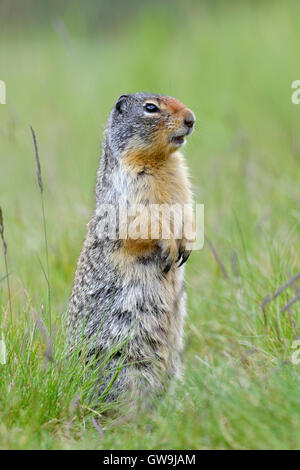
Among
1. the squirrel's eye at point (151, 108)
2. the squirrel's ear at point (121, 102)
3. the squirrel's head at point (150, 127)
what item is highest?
the squirrel's ear at point (121, 102)

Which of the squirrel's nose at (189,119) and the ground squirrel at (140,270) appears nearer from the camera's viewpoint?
the ground squirrel at (140,270)

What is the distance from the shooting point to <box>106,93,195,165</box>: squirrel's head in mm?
4176

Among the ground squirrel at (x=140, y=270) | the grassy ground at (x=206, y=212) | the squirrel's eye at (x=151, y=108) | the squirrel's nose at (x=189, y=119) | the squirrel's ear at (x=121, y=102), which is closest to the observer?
the grassy ground at (x=206, y=212)

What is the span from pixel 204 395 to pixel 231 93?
6163 mm

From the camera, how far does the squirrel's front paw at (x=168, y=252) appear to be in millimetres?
4047

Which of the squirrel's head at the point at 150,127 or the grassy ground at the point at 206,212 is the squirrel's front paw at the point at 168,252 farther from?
the squirrel's head at the point at 150,127

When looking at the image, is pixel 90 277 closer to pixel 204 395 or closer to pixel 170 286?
pixel 170 286

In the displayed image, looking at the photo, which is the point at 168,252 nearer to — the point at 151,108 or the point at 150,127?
the point at 150,127

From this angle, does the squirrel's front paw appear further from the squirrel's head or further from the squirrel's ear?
the squirrel's ear

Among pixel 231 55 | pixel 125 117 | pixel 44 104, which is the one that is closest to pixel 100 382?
pixel 125 117

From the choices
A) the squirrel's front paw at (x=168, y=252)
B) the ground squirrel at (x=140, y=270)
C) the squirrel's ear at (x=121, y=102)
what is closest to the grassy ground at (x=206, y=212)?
the ground squirrel at (x=140, y=270)

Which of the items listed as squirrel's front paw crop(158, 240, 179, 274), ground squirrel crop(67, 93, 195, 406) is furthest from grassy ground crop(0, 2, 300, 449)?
squirrel's front paw crop(158, 240, 179, 274)

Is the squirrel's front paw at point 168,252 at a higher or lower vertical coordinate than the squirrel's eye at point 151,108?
lower

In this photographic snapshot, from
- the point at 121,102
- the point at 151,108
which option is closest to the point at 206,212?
the point at 121,102
